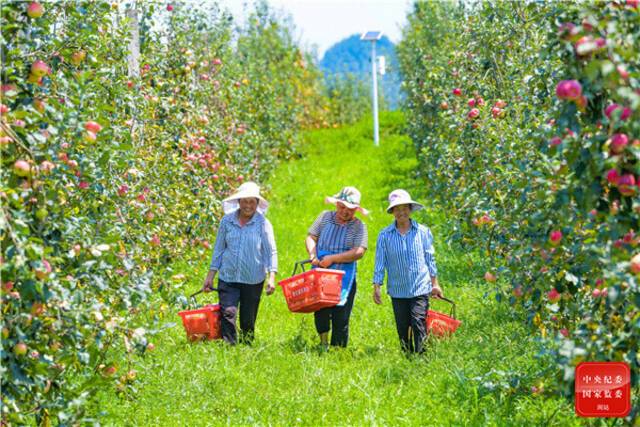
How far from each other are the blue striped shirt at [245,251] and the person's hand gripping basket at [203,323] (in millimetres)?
282

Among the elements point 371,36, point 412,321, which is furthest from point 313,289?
point 371,36

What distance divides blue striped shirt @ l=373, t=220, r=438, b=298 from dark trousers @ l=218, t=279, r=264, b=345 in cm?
98

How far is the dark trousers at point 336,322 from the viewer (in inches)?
262

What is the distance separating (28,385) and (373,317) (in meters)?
4.59

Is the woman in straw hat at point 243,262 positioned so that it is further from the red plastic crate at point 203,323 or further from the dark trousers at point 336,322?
the dark trousers at point 336,322

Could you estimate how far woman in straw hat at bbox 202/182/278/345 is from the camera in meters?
6.60

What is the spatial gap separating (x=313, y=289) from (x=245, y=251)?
2.15ft

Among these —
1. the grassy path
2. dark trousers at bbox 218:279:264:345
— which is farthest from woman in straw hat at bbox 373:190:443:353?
dark trousers at bbox 218:279:264:345

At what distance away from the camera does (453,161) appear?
9719 millimetres

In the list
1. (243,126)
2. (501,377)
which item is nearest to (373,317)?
(501,377)

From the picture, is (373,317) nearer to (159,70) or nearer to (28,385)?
(159,70)
